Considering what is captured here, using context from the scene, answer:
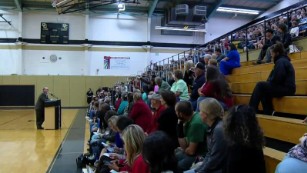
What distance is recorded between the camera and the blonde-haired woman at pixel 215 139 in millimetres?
2215

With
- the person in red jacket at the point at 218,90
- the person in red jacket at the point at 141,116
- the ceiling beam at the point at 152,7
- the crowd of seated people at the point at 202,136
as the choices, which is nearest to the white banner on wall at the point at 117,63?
the ceiling beam at the point at 152,7

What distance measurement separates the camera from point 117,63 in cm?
1792

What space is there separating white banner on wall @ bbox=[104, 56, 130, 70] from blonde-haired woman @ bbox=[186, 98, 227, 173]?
15621 millimetres

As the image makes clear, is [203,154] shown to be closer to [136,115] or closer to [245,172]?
[245,172]

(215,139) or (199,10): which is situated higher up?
(199,10)

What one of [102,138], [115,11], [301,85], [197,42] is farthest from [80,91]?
[301,85]

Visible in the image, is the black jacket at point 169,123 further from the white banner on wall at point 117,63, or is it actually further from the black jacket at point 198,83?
the white banner on wall at point 117,63

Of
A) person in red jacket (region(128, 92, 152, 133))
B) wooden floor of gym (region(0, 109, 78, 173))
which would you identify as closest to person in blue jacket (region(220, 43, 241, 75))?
person in red jacket (region(128, 92, 152, 133))

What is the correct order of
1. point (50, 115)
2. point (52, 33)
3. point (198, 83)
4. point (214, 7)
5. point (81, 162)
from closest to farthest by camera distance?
1. point (198, 83)
2. point (81, 162)
3. point (50, 115)
4. point (214, 7)
5. point (52, 33)

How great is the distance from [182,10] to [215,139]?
13777 millimetres

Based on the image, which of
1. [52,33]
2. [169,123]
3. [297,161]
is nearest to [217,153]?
[297,161]

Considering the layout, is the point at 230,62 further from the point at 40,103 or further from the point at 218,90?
the point at 40,103

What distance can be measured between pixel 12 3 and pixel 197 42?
10.9 metres

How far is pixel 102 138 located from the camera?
501 cm
